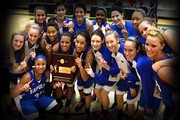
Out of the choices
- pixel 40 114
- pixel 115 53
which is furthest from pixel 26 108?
pixel 115 53

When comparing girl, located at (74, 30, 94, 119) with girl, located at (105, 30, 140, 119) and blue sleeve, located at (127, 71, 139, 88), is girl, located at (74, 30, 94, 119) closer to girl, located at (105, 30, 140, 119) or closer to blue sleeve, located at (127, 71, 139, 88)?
girl, located at (105, 30, 140, 119)

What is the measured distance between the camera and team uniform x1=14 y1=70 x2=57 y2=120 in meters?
2.93

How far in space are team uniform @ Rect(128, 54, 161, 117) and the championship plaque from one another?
0.64 metres

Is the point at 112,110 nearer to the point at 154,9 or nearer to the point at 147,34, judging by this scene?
the point at 147,34

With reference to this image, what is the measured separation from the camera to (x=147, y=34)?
2523 millimetres

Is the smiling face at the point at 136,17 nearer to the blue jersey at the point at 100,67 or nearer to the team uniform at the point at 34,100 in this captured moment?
the blue jersey at the point at 100,67

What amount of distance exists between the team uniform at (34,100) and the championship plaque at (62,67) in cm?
15

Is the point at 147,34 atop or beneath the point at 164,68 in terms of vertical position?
atop

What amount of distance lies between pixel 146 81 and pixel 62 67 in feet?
2.90

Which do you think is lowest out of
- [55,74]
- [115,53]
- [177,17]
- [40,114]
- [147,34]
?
[40,114]

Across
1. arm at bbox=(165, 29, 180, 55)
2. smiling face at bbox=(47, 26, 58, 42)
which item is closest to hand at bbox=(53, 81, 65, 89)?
smiling face at bbox=(47, 26, 58, 42)

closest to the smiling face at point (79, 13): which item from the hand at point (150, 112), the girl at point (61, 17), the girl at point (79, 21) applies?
the girl at point (79, 21)

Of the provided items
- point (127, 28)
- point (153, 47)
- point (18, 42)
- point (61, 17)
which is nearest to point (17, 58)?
point (18, 42)

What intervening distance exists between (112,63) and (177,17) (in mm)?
774
